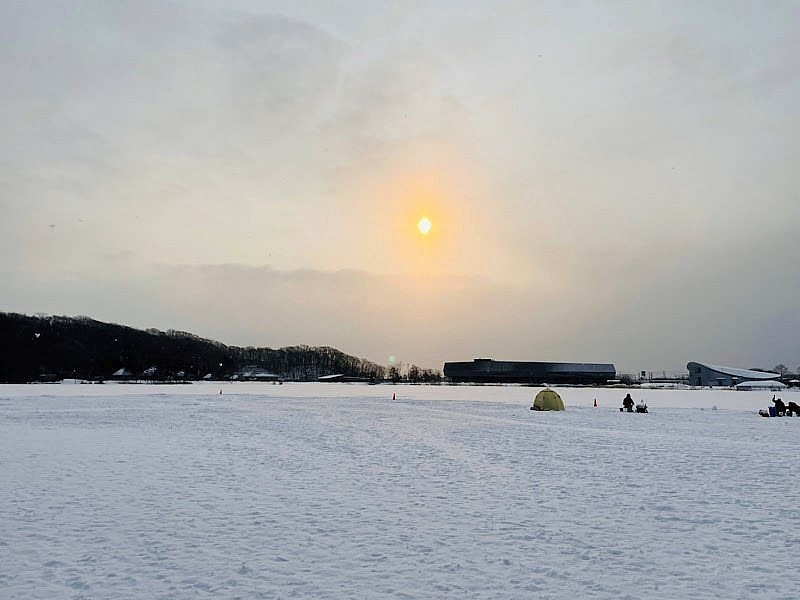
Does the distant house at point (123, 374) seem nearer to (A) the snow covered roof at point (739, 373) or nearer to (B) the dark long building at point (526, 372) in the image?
(B) the dark long building at point (526, 372)

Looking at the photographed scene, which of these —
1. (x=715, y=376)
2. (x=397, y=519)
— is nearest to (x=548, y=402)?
(x=397, y=519)

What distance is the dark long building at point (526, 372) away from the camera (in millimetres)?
172625

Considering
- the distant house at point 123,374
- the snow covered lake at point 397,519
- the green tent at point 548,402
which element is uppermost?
the green tent at point 548,402

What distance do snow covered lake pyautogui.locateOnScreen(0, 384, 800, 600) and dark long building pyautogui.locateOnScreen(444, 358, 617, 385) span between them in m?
151

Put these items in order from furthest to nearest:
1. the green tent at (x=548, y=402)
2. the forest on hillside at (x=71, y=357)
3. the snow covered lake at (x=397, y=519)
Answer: the forest on hillside at (x=71, y=357), the green tent at (x=548, y=402), the snow covered lake at (x=397, y=519)

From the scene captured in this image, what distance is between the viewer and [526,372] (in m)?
178

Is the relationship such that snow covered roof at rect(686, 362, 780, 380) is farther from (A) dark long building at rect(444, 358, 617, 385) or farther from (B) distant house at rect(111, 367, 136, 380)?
(B) distant house at rect(111, 367, 136, 380)

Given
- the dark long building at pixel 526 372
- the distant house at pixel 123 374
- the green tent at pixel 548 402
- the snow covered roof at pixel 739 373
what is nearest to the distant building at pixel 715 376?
the snow covered roof at pixel 739 373

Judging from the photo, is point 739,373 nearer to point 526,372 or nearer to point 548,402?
point 526,372

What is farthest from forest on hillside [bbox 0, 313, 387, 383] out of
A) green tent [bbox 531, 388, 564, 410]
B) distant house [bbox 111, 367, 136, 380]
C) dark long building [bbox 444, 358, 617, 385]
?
green tent [bbox 531, 388, 564, 410]

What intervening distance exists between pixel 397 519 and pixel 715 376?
167 meters


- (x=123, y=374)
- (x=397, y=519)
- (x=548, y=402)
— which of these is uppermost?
(x=548, y=402)

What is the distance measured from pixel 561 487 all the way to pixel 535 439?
33.5 ft

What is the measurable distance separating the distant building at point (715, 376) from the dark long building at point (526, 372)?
2288 cm
